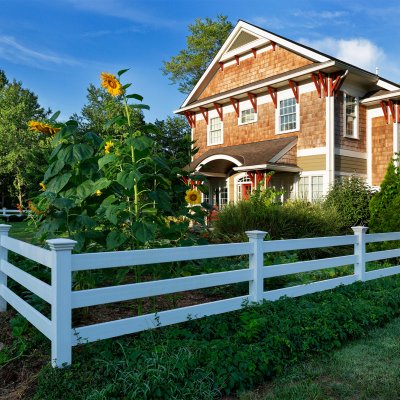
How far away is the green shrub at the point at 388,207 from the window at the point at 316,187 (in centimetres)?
503

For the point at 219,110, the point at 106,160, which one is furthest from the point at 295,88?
the point at 106,160

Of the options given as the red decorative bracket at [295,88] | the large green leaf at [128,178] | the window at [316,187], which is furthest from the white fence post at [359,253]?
the red decorative bracket at [295,88]

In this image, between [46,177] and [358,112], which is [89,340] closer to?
[46,177]

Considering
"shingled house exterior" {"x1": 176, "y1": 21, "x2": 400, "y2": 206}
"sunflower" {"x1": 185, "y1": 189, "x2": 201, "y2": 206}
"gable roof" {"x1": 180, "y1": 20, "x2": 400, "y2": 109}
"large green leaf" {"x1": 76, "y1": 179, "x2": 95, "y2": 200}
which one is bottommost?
"sunflower" {"x1": 185, "y1": 189, "x2": 201, "y2": 206}

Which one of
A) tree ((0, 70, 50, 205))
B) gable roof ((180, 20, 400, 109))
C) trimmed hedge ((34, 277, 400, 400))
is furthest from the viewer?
tree ((0, 70, 50, 205))

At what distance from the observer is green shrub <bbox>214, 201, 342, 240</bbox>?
380 inches

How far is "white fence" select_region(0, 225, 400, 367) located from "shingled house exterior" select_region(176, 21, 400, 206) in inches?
377

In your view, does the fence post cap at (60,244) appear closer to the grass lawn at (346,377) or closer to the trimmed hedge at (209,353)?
the trimmed hedge at (209,353)

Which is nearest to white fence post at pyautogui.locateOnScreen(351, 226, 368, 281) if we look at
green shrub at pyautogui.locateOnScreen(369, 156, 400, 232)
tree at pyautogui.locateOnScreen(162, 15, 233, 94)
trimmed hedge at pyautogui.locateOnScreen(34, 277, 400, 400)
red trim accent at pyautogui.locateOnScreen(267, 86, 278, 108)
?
trimmed hedge at pyautogui.locateOnScreen(34, 277, 400, 400)

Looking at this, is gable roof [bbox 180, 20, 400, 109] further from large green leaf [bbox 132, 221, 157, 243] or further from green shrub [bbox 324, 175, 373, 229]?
large green leaf [bbox 132, 221, 157, 243]

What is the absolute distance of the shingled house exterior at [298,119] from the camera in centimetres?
1459

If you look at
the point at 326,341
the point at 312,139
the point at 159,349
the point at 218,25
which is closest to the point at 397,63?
the point at 312,139

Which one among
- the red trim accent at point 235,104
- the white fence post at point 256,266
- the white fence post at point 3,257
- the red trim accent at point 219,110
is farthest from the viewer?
the red trim accent at point 219,110

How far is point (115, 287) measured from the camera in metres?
3.54
